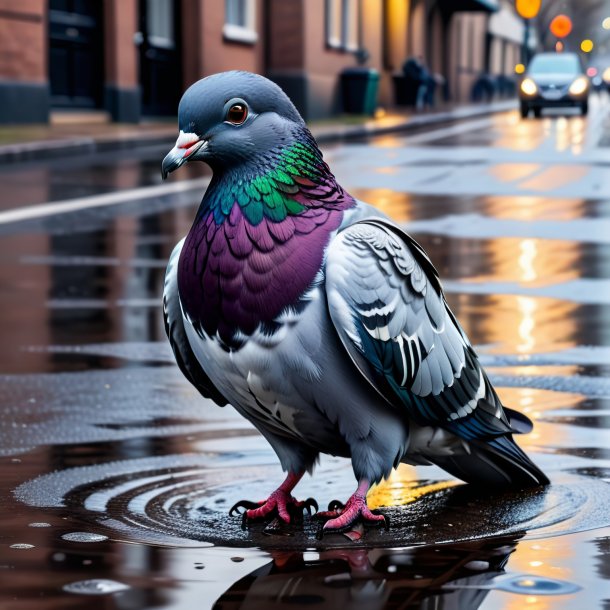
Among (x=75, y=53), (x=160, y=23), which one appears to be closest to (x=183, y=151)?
(x=75, y=53)

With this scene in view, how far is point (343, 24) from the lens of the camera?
38.7 meters

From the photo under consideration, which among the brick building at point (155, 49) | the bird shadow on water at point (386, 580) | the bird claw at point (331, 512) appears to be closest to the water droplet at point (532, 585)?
the bird shadow on water at point (386, 580)

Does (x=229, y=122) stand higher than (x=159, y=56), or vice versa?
(x=159, y=56)

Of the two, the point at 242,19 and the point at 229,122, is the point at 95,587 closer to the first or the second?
the point at 229,122

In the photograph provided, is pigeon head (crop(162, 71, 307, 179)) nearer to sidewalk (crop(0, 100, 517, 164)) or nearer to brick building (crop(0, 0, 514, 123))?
sidewalk (crop(0, 100, 517, 164))


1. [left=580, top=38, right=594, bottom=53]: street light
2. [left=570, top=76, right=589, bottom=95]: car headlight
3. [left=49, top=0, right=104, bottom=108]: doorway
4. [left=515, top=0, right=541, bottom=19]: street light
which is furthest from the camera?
[left=580, top=38, right=594, bottom=53]: street light

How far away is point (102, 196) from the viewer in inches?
570

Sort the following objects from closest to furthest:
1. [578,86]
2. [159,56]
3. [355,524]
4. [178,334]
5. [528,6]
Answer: [355,524], [178,334], [159,56], [578,86], [528,6]

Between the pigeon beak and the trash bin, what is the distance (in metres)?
32.9

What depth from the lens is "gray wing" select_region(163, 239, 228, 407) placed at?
352 cm

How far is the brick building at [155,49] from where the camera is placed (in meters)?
22.1

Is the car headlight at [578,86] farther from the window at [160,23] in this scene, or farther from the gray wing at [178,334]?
the gray wing at [178,334]

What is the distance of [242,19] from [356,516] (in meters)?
28.9

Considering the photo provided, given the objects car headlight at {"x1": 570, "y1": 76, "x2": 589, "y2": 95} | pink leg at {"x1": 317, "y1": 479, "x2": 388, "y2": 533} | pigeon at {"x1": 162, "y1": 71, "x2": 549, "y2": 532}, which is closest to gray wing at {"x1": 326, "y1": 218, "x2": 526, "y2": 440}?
pigeon at {"x1": 162, "y1": 71, "x2": 549, "y2": 532}
